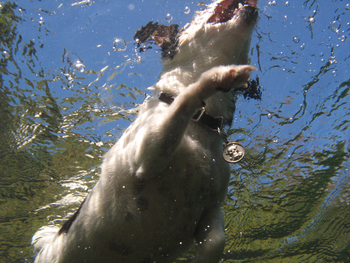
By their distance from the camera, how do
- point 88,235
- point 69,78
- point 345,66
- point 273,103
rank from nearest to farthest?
point 88,235
point 69,78
point 345,66
point 273,103

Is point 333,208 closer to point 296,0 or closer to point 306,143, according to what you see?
point 306,143

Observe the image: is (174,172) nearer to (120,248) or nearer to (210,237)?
(210,237)

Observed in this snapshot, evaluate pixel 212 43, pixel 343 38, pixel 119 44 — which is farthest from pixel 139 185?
pixel 343 38

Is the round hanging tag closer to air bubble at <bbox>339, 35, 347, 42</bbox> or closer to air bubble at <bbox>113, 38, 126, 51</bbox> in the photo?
air bubble at <bbox>113, 38, 126, 51</bbox>

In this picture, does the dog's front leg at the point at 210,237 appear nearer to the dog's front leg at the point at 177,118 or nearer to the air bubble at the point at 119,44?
the dog's front leg at the point at 177,118

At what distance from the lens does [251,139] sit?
5.43 metres

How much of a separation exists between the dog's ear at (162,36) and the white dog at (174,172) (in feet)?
0.40

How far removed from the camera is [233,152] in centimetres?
255

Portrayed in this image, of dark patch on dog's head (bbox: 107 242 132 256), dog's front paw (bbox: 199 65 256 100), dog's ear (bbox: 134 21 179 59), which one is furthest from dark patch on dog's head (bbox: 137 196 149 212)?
dog's ear (bbox: 134 21 179 59)

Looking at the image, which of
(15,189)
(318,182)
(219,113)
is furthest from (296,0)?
(15,189)

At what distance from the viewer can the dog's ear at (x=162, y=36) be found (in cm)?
334

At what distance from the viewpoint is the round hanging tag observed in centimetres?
250

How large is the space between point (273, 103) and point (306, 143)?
6.17 ft

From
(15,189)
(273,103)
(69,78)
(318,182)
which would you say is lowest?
(318,182)
